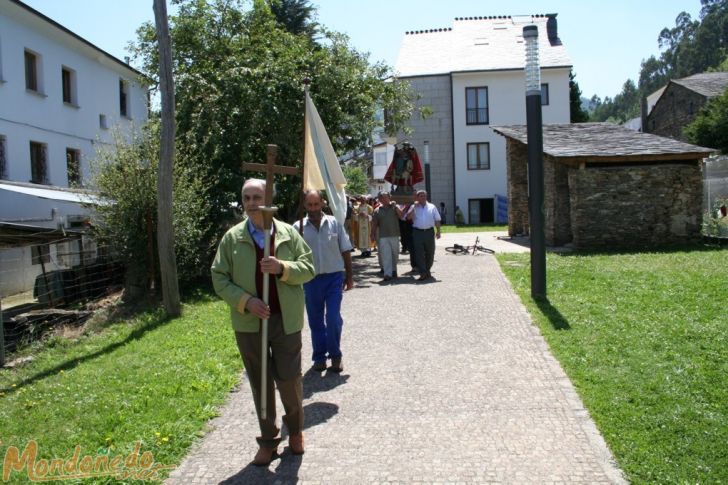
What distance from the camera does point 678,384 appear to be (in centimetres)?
587

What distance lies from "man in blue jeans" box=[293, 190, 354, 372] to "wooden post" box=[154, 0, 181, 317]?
4.63 metres

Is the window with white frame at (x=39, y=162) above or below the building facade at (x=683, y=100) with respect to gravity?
below

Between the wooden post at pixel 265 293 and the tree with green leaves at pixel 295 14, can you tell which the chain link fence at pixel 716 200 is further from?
the tree with green leaves at pixel 295 14

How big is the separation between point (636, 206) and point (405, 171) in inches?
232

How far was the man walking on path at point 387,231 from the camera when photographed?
13.4 meters

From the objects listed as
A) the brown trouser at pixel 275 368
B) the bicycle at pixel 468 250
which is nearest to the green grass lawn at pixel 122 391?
the brown trouser at pixel 275 368

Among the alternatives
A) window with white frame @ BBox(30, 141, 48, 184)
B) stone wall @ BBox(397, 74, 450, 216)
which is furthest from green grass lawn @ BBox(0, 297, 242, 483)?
stone wall @ BBox(397, 74, 450, 216)

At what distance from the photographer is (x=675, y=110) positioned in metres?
47.5

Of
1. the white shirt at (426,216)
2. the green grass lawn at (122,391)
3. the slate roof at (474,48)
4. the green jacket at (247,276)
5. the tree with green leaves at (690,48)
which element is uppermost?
the tree with green leaves at (690,48)

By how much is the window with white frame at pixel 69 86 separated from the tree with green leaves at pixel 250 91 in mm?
5901

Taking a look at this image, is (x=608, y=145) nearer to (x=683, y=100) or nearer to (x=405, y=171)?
(x=405, y=171)

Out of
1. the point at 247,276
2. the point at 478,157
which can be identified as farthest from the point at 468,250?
the point at 478,157

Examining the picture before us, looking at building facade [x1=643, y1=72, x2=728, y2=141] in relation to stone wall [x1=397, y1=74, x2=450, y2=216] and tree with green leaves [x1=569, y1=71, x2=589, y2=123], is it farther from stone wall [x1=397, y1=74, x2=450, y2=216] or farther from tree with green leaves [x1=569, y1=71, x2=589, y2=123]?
stone wall [x1=397, y1=74, x2=450, y2=216]

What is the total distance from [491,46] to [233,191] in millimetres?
30152
